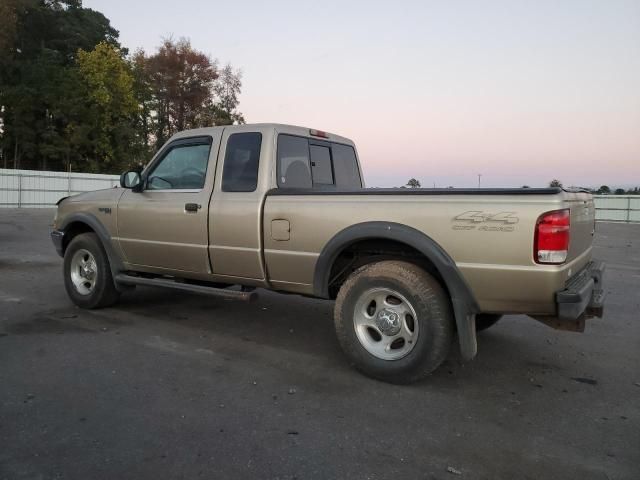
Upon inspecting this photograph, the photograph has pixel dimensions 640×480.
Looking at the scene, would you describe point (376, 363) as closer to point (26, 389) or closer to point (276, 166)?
point (276, 166)

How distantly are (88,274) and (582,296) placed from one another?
5093mm

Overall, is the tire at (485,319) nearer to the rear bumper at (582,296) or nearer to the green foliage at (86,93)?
the rear bumper at (582,296)

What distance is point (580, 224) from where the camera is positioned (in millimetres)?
3775

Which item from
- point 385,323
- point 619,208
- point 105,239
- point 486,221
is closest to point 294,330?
point 385,323

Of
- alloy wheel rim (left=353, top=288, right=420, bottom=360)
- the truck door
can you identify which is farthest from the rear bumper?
the truck door

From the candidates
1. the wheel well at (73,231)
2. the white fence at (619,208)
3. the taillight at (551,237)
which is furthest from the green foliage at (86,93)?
the taillight at (551,237)

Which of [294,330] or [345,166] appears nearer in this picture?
[294,330]

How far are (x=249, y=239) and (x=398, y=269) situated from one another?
1.40 metres

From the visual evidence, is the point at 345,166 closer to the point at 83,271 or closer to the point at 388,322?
the point at 388,322

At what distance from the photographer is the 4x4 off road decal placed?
3.35 meters

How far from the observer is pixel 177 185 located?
17.3ft

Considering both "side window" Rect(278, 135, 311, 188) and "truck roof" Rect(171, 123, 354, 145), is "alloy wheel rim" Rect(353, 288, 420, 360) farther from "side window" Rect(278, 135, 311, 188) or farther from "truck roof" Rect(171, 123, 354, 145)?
"truck roof" Rect(171, 123, 354, 145)

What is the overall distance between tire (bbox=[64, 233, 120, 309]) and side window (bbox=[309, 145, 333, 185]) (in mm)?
2552

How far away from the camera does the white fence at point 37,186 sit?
2869 cm
